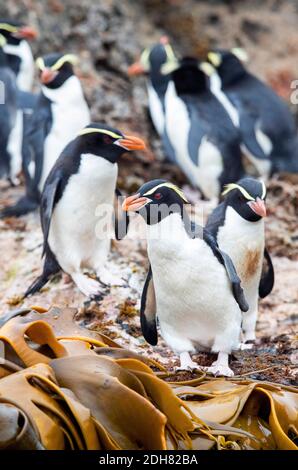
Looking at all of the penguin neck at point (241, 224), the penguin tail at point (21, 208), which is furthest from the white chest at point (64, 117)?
the penguin neck at point (241, 224)

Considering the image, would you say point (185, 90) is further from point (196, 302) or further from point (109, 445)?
point (109, 445)

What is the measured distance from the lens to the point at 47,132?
9.43 metres

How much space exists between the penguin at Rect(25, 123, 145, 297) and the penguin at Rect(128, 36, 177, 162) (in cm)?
391

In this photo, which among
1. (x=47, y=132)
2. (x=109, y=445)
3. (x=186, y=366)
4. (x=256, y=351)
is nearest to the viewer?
(x=109, y=445)

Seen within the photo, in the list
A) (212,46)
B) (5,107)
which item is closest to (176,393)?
(5,107)

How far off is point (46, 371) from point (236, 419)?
1007mm

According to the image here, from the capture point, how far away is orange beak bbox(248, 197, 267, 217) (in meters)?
6.89

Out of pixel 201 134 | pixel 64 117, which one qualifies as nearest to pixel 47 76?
pixel 64 117

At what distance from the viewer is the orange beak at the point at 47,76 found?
31.3 feet

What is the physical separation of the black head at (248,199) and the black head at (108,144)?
82cm

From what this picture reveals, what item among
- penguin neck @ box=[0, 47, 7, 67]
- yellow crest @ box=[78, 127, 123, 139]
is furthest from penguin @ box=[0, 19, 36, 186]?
yellow crest @ box=[78, 127, 123, 139]

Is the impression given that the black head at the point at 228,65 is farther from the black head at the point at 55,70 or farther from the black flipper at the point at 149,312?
the black flipper at the point at 149,312

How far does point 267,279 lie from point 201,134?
11.0 feet

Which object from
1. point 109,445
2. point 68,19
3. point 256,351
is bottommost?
point 256,351
